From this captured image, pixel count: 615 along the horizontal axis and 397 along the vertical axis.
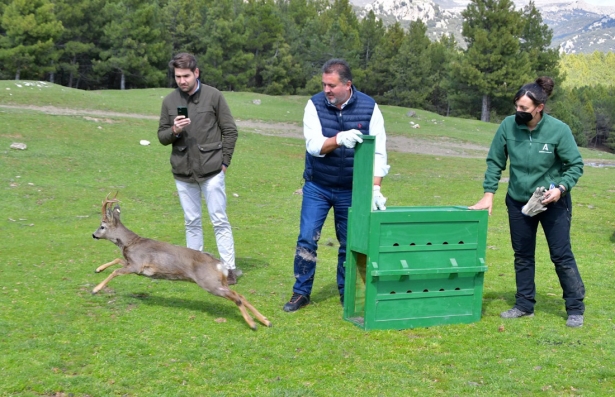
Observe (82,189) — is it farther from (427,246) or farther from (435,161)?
(435,161)

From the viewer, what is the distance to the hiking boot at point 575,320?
6.43 m

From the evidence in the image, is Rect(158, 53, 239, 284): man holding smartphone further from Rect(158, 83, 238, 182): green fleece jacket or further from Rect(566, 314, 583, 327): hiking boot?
Rect(566, 314, 583, 327): hiking boot

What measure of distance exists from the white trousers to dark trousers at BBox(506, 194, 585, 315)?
301 cm

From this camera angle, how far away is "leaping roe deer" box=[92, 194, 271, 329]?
20.7ft

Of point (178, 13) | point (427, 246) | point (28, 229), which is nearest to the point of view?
point (427, 246)

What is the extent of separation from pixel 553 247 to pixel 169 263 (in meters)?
3.58

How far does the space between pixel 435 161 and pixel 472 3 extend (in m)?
37.6

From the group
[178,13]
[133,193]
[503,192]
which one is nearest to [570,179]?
[133,193]

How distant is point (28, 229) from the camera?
37.7 feet

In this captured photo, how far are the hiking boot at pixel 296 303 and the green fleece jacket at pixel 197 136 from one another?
165 cm

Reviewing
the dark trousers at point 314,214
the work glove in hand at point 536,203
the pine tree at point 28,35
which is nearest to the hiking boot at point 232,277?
the dark trousers at point 314,214

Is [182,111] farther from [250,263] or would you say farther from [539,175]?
[539,175]

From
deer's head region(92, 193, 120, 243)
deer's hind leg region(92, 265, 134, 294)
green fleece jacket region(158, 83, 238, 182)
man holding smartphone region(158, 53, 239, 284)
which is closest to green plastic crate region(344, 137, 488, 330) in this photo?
man holding smartphone region(158, 53, 239, 284)

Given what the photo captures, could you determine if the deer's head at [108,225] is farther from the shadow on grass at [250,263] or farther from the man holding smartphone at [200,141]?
the shadow on grass at [250,263]
